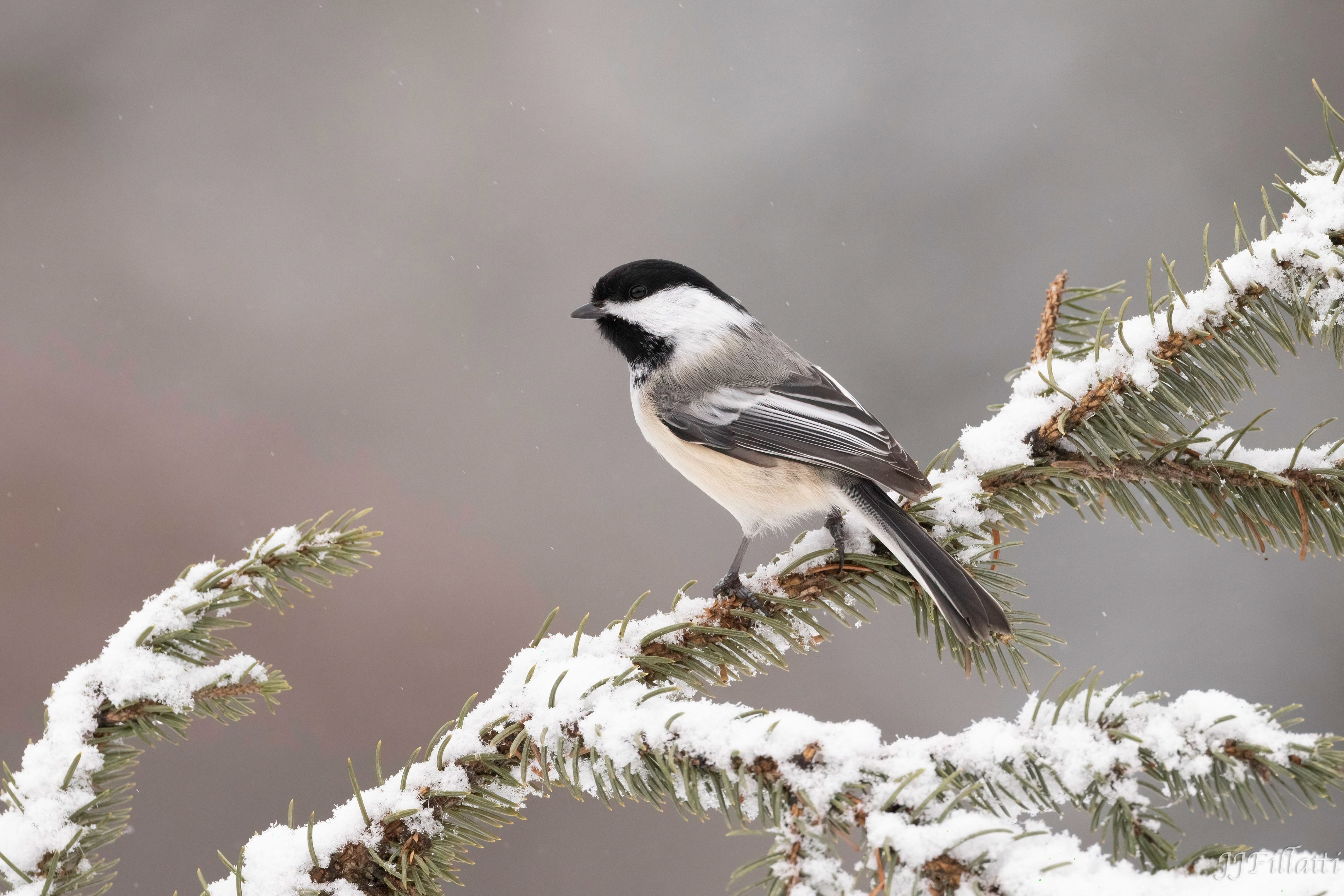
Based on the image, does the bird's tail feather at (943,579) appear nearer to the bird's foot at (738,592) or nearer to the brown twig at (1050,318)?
the bird's foot at (738,592)

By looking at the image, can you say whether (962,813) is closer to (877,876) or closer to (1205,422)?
(877,876)

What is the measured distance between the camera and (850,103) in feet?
12.2

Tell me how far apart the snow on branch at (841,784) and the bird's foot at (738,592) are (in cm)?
32

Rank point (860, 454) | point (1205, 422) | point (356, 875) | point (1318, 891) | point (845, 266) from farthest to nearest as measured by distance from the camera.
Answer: point (845, 266), point (860, 454), point (1205, 422), point (356, 875), point (1318, 891)

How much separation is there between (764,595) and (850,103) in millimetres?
2958

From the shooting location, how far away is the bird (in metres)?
1.29

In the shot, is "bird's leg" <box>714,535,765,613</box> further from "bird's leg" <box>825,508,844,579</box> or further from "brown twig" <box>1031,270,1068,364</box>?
"brown twig" <box>1031,270,1068,364</box>

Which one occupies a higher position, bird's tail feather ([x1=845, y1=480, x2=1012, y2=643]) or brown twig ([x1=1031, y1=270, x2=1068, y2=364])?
brown twig ([x1=1031, y1=270, x2=1068, y2=364])

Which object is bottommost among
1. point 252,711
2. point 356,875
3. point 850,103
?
point 356,875

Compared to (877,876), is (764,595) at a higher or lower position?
higher

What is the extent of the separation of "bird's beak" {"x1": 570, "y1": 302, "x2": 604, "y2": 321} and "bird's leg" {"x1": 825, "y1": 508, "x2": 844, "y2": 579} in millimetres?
790

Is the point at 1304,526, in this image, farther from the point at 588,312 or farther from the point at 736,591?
the point at 588,312

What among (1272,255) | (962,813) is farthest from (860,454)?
(962,813)

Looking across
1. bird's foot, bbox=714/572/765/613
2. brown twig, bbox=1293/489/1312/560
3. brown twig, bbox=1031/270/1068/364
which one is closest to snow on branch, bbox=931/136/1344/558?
brown twig, bbox=1293/489/1312/560
